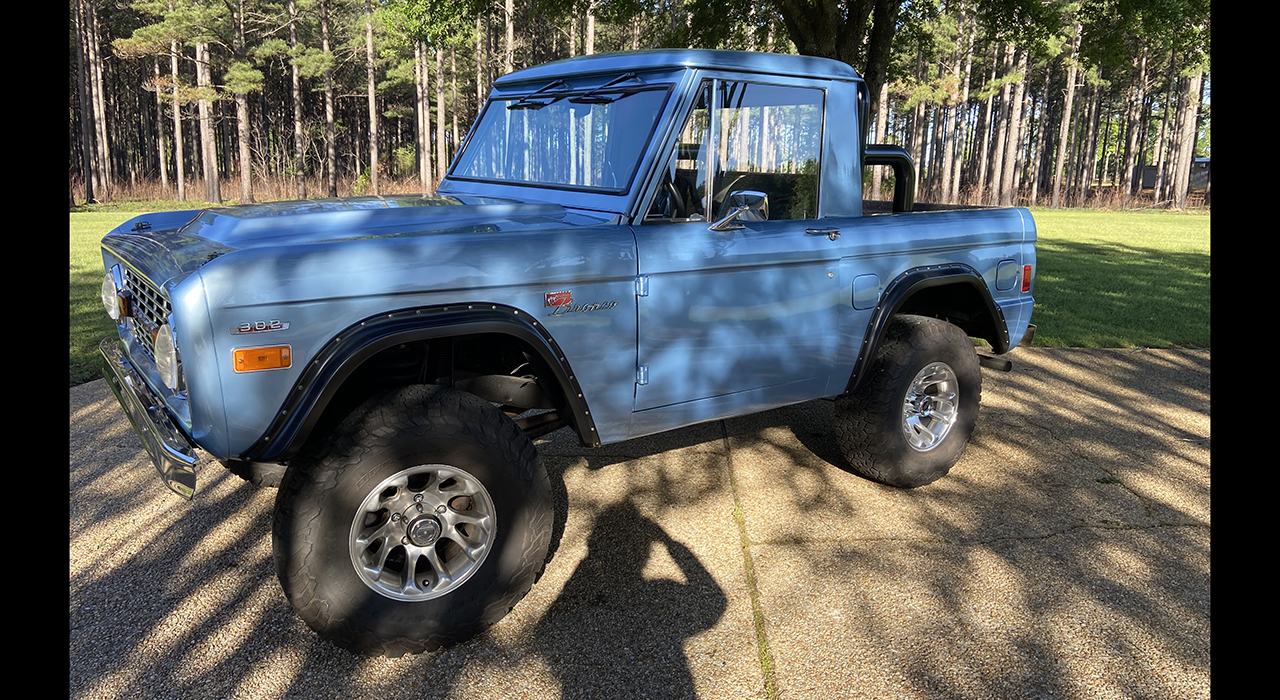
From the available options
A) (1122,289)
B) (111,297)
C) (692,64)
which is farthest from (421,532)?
(1122,289)

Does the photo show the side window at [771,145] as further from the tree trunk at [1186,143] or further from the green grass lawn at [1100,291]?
the tree trunk at [1186,143]

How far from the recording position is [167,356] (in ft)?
8.89

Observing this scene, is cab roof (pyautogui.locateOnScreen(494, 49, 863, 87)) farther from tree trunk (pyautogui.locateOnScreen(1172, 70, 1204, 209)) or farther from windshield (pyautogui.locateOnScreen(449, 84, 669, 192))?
tree trunk (pyautogui.locateOnScreen(1172, 70, 1204, 209))

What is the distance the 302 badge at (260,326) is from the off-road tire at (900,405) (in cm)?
290

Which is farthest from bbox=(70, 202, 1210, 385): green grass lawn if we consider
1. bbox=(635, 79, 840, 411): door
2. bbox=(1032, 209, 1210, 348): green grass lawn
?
bbox=(635, 79, 840, 411): door

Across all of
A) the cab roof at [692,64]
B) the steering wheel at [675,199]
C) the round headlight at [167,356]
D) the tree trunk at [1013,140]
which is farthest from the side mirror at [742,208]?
the tree trunk at [1013,140]

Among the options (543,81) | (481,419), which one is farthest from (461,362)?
(543,81)

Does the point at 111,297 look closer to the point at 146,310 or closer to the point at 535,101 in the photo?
the point at 146,310

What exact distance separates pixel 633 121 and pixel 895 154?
2061 mm

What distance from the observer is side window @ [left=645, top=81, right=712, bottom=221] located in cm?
340

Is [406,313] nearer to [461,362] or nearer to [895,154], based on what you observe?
[461,362]

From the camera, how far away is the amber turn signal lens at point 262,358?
248 cm

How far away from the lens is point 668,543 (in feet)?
12.2

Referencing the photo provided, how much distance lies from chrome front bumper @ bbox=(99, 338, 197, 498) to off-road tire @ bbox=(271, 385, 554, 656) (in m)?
0.30
